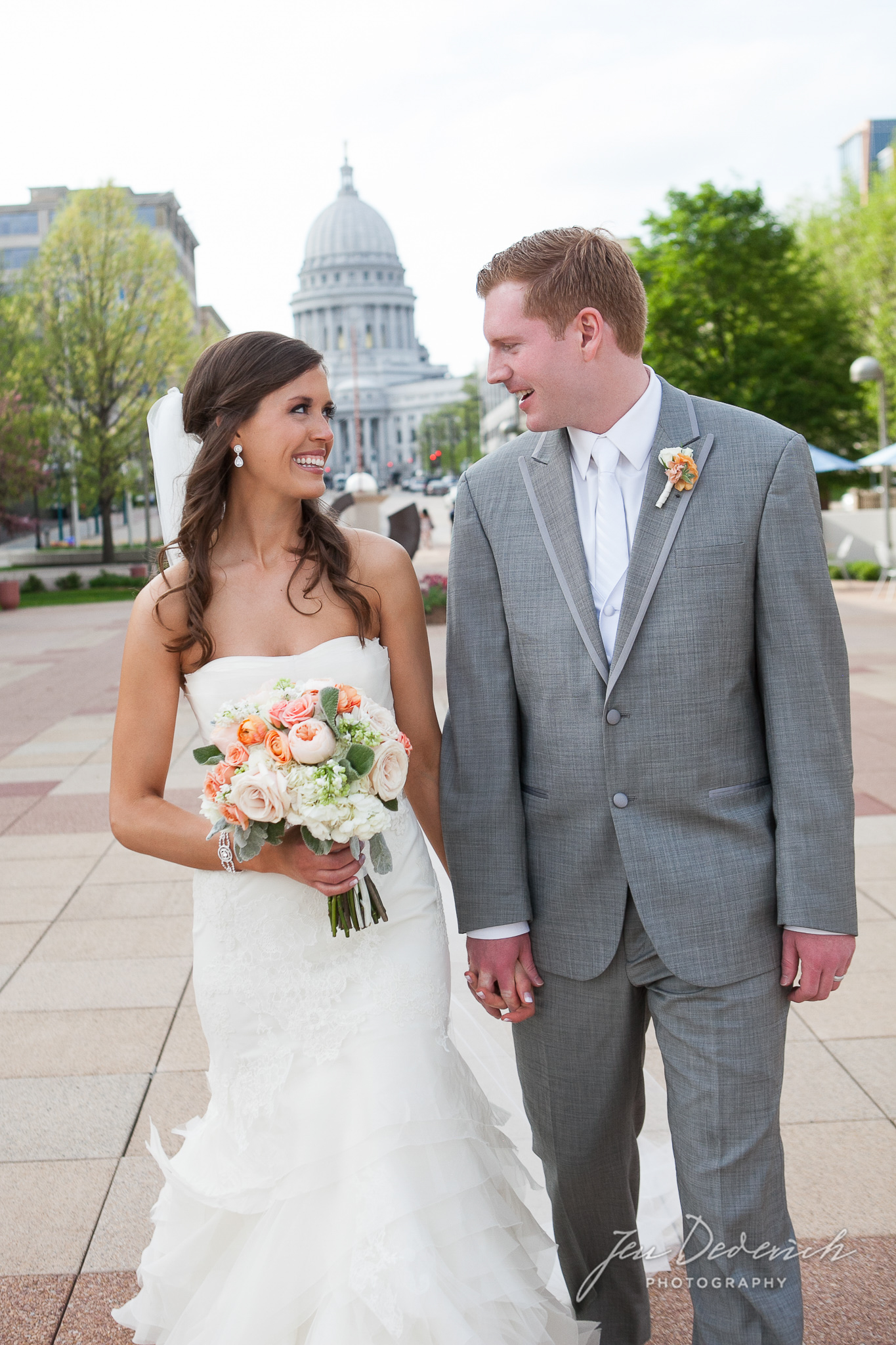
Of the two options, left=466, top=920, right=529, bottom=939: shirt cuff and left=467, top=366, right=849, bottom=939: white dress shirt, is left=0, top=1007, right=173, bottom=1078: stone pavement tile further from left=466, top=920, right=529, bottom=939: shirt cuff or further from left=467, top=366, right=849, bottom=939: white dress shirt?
left=467, top=366, right=849, bottom=939: white dress shirt

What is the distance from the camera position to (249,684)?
2992 millimetres

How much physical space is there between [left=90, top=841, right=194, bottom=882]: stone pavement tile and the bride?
169 inches

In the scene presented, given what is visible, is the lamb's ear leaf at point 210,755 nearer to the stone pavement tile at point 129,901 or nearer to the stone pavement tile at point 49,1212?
the stone pavement tile at point 49,1212

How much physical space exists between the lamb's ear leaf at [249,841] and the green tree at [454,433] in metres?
106

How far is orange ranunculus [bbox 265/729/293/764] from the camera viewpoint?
2.53 metres

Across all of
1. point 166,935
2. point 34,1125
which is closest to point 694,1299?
point 34,1125

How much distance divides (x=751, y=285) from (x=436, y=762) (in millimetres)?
33913

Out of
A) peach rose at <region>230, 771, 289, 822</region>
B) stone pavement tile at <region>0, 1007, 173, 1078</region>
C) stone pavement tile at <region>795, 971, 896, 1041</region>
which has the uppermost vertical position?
peach rose at <region>230, 771, 289, 822</region>

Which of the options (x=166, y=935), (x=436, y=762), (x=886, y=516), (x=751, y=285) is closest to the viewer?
(x=436, y=762)

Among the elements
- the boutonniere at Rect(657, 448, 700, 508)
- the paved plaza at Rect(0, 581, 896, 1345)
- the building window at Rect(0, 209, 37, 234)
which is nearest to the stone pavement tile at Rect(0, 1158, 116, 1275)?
the paved plaza at Rect(0, 581, 896, 1345)

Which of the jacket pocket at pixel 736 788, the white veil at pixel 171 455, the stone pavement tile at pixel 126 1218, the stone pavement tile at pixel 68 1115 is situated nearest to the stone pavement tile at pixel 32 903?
the stone pavement tile at pixel 68 1115

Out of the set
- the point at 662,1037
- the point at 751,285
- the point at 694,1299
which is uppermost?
the point at 751,285

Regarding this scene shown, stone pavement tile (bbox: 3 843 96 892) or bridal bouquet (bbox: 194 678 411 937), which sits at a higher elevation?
bridal bouquet (bbox: 194 678 411 937)

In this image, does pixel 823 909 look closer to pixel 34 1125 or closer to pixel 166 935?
pixel 34 1125
